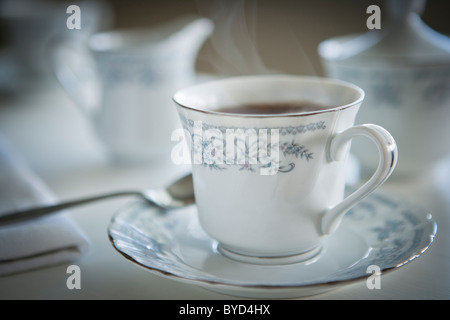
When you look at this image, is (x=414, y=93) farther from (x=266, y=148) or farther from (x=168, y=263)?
(x=168, y=263)

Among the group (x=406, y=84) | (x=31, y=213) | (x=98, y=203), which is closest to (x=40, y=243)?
(x=31, y=213)

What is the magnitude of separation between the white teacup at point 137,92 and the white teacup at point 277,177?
34 cm

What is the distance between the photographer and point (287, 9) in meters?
1.69

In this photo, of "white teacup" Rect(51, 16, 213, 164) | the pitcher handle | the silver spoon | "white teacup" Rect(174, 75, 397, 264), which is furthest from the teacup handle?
the pitcher handle

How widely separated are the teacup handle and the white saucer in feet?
0.16

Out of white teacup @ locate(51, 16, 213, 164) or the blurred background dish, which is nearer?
the blurred background dish

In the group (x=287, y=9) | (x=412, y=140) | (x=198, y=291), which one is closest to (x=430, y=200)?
(x=412, y=140)

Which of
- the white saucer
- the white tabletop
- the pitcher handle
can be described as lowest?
the white tabletop

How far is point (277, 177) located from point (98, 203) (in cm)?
36

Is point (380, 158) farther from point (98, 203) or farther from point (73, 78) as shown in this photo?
point (73, 78)

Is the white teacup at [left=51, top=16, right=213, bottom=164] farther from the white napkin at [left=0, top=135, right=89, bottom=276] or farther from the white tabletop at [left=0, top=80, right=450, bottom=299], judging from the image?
the white napkin at [left=0, top=135, right=89, bottom=276]

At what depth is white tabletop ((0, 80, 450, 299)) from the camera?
21.5 inches

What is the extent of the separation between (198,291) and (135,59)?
1.68 feet

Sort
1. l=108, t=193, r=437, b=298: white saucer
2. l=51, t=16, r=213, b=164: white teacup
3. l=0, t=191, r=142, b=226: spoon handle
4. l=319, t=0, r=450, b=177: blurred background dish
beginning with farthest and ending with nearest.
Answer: l=51, t=16, r=213, b=164: white teacup, l=319, t=0, r=450, b=177: blurred background dish, l=0, t=191, r=142, b=226: spoon handle, l=108, t=193, r=437, b=298: white saucer
